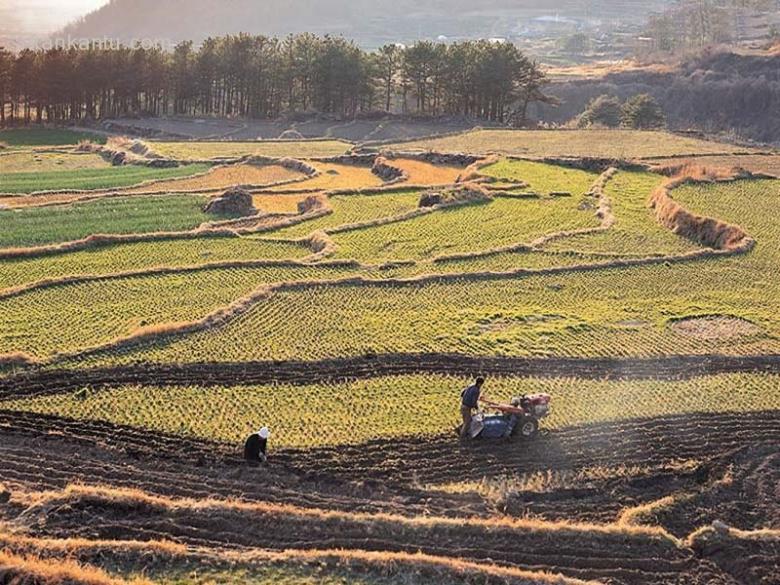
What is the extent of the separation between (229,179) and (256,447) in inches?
1664

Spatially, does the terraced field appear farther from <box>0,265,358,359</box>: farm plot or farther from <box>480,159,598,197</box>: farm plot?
<box>480,159,598,197</box>: farm plot

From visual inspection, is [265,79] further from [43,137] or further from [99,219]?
[99,219]

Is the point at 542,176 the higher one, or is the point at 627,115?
the point at 627,115

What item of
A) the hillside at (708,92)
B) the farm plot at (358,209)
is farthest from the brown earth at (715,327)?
the hillside at (708,92)

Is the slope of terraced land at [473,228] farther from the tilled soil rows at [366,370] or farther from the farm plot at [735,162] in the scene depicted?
the farm plot at [735,162]

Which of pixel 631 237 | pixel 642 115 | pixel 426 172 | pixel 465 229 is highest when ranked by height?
pixel 642 115

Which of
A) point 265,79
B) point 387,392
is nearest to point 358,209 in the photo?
point 387,392

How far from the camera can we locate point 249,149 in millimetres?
73812

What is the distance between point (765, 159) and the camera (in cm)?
6362

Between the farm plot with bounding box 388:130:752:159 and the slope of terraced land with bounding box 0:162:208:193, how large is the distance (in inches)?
918

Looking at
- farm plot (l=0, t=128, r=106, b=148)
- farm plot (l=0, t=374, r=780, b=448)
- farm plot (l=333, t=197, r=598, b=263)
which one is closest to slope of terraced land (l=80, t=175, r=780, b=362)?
farm plot (l=0, t=374, r=780, b=448)

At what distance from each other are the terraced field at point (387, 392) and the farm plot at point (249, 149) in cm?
2511

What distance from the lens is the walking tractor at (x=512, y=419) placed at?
65.9 feet

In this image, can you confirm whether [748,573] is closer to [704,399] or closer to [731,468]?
[731,468]
